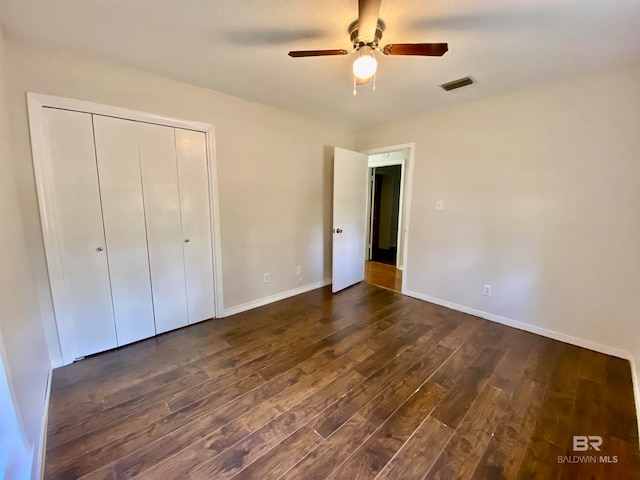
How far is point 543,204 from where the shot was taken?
2.43 m

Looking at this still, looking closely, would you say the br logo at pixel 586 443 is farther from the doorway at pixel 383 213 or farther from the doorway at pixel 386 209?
the doorway at pixel 386 209

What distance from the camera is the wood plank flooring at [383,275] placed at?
397 cm

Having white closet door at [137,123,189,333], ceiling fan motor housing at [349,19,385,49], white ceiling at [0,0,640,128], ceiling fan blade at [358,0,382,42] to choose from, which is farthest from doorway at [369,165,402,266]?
ceiling fan blade at [358,0,382,42]

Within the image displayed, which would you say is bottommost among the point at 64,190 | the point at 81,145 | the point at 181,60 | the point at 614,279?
the point at 614,279

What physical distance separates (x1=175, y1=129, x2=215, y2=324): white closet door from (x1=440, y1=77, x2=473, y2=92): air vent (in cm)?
233

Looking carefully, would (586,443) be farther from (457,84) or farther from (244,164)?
(244,164)

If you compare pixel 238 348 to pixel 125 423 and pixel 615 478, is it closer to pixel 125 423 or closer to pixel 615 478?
pixel 125 423

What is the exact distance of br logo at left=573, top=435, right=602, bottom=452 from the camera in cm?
139

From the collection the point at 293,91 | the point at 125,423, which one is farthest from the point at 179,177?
the point at 125,423

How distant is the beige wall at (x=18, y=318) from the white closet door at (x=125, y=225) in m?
0.46

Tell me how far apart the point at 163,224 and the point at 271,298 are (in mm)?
1494

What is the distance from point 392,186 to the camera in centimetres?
627

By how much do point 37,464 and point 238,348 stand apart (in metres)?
1.23

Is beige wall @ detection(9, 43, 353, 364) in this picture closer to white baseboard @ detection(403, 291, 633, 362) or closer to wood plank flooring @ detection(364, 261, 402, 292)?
wood plank flooring @ detection(364, 261, 402, 292)
